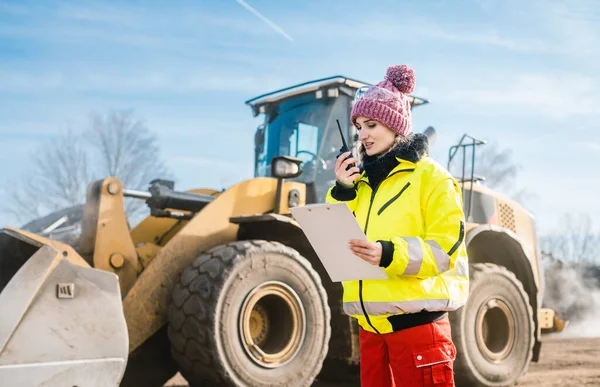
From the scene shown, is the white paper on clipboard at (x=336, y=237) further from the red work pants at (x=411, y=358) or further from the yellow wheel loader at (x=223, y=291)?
the yellow wheel loader at (x=223, y=291)

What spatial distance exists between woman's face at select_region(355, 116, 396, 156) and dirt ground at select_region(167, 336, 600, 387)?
15.1ft

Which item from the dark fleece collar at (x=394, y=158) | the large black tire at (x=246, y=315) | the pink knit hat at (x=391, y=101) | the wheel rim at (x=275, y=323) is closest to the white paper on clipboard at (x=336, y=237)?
the dark fleece collar at (x=394, y=158)

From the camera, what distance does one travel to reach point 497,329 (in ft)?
22.7

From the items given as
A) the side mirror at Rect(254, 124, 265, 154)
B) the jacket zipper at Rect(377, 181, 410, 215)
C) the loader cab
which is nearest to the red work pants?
the jacket zipper at Rect(377, 181, 410, 215)

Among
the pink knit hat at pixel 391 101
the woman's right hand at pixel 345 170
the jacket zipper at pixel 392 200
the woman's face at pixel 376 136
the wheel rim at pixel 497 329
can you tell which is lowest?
the wheel rim at pixel 497 329

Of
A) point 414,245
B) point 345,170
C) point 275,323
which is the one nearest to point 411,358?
point 414,245

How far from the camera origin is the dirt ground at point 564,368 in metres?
6.96

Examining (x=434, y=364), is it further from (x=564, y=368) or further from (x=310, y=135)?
(x=564, y=368)

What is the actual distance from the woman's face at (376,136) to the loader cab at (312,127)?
3.48 m

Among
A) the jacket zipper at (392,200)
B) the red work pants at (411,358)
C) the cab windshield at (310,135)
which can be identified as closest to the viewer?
the red work pants at (411,358)

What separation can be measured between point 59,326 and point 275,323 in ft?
5.93

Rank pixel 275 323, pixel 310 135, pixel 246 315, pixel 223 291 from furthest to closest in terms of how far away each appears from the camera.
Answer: pixel 310 135 < pixel 275 323 < pixel 246 315 < pixel 223 291

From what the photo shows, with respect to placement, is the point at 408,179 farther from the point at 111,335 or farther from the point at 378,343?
the point at 111,335

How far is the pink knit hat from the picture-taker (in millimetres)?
2721
